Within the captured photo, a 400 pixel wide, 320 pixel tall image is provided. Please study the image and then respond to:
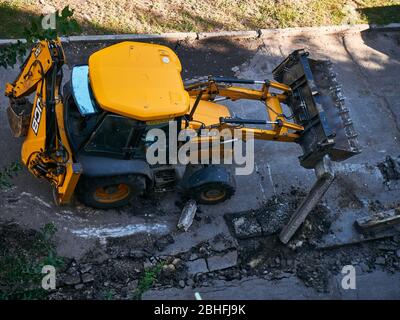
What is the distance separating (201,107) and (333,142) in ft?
6.56

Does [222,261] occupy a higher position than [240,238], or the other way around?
[240,238]

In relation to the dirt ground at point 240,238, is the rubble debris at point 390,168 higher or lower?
higher

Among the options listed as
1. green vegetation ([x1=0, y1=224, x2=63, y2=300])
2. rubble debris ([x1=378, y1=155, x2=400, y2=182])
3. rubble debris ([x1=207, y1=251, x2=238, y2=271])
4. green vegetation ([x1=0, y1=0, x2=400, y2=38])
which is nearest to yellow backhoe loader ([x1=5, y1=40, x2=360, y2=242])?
green vegetation ([x1=0, y1=224, x2=63, y2=300])

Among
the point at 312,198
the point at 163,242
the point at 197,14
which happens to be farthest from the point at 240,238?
the point at 197,14

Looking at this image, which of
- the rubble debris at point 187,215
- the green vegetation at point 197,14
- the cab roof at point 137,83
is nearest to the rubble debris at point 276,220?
the rubble debris at point 187,215

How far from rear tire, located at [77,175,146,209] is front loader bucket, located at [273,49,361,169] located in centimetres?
239

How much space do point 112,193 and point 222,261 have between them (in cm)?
185

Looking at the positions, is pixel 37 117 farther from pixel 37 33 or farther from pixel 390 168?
pixel 390 168

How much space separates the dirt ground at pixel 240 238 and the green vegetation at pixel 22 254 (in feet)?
0.38

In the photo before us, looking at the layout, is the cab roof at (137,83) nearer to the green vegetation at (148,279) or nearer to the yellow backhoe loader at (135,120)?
the yellow backhoe loader at (135,120)

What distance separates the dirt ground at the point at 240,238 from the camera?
809 cm

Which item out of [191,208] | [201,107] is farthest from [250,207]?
[201,107]

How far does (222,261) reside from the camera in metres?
8.43

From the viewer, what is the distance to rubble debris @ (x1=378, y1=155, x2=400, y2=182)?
9836 millimetres
